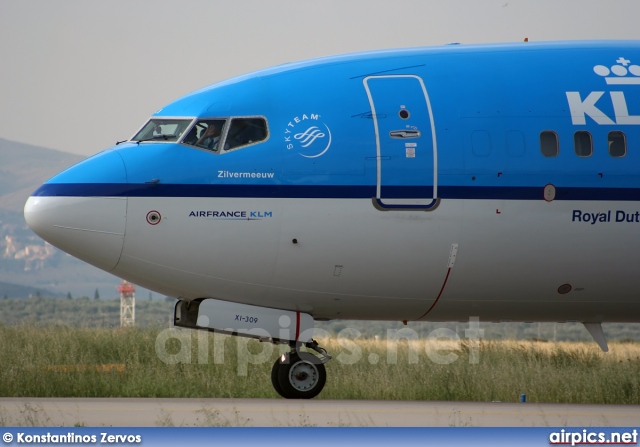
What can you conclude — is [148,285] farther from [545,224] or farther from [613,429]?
[613,429]

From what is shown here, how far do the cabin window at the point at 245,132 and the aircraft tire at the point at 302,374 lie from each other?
3061 millimetres

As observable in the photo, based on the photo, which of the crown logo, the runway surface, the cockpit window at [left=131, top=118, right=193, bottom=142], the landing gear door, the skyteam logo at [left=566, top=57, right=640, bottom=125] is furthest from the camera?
the crown logo

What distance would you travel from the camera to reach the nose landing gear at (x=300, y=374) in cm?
1689

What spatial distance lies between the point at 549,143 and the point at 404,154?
2.10 m

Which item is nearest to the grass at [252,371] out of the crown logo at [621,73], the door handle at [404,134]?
the door handle at [404,134]

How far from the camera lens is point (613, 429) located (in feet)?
43.2

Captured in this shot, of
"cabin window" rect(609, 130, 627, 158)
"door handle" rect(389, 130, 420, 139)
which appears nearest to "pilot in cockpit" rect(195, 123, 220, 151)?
"door handle" rect(389, 130, 420, 139)

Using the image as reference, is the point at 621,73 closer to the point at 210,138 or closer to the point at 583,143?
the point at 583,143

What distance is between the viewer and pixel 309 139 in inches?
642

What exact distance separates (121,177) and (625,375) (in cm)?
931

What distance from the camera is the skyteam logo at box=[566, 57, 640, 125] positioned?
55.4ft

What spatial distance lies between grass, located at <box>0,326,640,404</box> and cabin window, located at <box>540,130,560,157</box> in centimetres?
412

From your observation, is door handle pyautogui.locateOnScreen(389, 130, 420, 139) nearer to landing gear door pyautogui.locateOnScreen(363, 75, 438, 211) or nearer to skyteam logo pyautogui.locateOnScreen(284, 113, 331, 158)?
landing gear door pyautogui.locateOnScreen(363, 75, 438, 211)

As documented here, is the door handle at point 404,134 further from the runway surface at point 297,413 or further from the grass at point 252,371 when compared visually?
the grass at point 252,371
